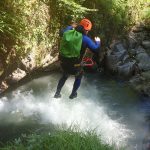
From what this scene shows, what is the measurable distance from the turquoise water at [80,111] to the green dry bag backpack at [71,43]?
157 centimetres

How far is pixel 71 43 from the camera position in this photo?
723 cm

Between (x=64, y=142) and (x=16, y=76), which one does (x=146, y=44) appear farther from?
(x=64, y=142)

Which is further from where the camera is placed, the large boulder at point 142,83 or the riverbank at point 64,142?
the large boulder at point 142,83

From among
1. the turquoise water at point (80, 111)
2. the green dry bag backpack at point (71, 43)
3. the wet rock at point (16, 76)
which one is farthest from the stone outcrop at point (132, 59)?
the green dry bag backpack at point (71, 43)

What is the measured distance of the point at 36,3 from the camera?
346 inches

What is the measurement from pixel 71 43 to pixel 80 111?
2.81 metres

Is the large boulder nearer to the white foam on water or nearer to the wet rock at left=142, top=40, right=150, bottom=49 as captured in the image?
the wet rock at left=142, top=40, right=150, bottom=49

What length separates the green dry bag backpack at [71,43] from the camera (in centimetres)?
720

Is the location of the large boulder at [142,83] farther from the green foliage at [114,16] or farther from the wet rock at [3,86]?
the wet rock at [3,86]

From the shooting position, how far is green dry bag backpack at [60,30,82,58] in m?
7.20

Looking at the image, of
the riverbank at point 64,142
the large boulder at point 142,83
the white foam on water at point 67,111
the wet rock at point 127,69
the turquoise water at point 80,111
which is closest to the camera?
the riverbank at point 64,142

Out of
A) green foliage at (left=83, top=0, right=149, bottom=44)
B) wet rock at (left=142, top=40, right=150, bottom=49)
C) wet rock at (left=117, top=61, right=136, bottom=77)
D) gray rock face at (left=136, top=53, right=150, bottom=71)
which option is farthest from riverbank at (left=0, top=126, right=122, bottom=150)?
wet rock at (left=142, top=40, right=150, bottom=49)

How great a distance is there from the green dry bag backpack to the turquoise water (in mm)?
1566

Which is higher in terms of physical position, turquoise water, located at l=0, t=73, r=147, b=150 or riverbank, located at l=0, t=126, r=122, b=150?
riverbank, located at l=0, t=126, r=122, b=150
